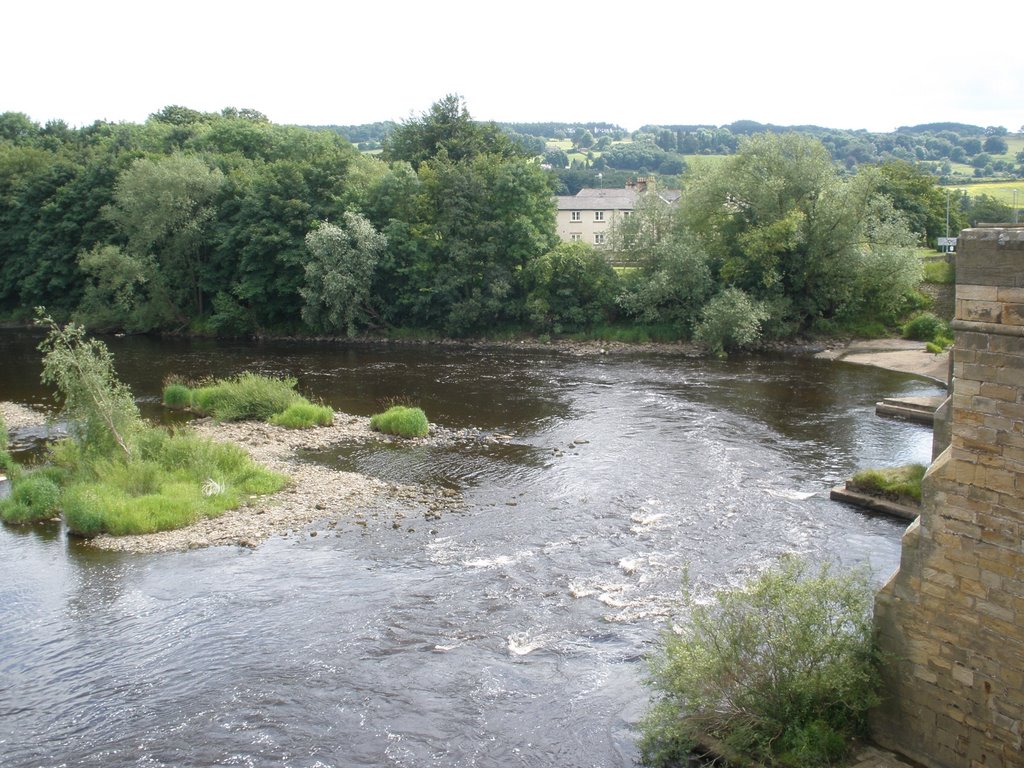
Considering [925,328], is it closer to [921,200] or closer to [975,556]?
[921,200]

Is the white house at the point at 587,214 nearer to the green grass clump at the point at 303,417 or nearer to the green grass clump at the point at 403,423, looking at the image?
the green grass clump at the point at 303,417

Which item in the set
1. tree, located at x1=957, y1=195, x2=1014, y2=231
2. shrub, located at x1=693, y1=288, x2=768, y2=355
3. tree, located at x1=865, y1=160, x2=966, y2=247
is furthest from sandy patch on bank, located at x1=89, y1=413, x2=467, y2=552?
tree, located at x1=957, y1=195, x2=1014, y2=231

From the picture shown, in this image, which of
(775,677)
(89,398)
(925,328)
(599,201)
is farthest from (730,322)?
(599,201)

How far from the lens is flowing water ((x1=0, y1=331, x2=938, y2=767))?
12633 millimetres

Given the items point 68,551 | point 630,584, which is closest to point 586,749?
point 630,584

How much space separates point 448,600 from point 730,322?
29362 millimetres

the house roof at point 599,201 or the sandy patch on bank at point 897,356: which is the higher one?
the house roof at point 599,201

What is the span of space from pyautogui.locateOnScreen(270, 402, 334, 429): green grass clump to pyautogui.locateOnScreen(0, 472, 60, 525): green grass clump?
8.89 m

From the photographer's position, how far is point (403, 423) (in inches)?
1138

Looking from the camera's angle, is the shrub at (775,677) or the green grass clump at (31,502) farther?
the green grass clump at (31,502)

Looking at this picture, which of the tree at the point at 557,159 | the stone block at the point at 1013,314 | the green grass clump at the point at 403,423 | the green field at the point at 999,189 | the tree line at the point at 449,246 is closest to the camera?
the stone block at the point at 1013,314

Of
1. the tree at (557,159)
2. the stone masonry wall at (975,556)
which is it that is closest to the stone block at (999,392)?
the stone masonry wall at (975,556)

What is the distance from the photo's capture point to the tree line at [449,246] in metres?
44.6

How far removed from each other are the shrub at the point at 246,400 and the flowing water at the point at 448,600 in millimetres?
5265
